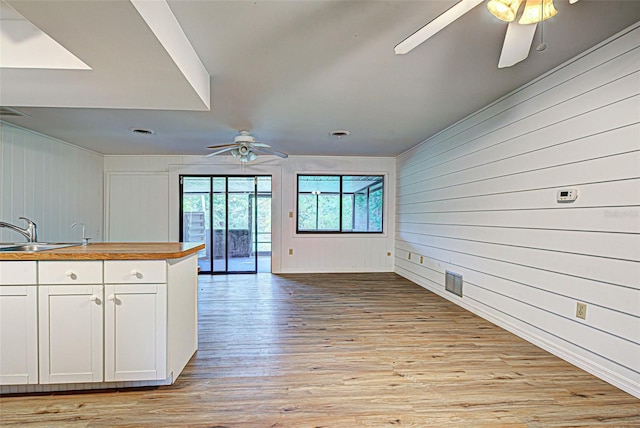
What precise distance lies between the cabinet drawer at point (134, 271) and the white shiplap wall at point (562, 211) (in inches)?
117

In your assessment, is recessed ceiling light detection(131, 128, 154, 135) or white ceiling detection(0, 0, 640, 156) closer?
white ceiling detection(0, 0, 640, 156)

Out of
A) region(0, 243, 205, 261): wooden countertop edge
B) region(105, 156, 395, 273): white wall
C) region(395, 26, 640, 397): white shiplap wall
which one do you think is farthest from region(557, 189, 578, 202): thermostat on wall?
region(105, 156, 395, 273): white wall

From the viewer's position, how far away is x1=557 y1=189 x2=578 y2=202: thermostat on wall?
2.43 m

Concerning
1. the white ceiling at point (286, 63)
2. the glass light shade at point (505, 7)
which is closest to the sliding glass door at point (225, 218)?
the white ceiling at point (286, 63)

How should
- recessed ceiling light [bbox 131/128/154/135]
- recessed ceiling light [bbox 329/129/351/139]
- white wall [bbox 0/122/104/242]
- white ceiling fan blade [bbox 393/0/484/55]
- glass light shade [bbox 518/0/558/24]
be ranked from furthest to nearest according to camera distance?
recessed ceiling light [bbox 329/129/351/139] → recessed ceiling light [bbox 131/128/154/135] → white wall [bbox 0/122/104/242] → glass light shade [bbox 518/0/558/24] → white ceiling fan blade [bbox 393/0/484/55]

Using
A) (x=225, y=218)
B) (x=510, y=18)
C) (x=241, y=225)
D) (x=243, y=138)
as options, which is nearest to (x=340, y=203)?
(x=241, y=225)

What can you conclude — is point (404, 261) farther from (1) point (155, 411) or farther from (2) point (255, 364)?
(1) point (155, 411)

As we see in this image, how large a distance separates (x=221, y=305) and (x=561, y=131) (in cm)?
396

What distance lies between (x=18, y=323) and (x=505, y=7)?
321cm

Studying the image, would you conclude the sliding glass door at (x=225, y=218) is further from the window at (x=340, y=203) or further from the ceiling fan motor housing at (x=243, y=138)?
the ceiling fan motor housing at (x=243, y=138)

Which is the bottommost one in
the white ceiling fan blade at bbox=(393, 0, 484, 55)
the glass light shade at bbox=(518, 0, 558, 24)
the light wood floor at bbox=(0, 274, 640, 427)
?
the light wood floor at bbox=(0, 274, 640, 427)

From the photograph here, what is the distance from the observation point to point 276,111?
3.62 m

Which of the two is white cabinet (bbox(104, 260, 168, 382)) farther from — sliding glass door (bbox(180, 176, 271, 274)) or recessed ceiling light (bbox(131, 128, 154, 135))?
sliding glass door (bbox(180, 176, 271, 274))

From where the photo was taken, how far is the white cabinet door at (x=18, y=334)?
1961 mm
